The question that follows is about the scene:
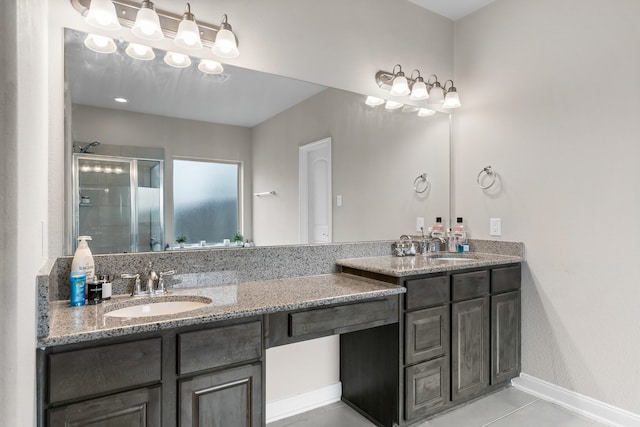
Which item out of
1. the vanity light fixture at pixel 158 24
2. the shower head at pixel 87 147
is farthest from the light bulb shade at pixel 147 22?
the shower head at pixel 87 147

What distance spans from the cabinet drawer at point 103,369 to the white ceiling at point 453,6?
9.36 ft

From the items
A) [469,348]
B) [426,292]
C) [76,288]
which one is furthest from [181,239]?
[469,348]

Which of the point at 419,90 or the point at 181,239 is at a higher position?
the point at 419,90

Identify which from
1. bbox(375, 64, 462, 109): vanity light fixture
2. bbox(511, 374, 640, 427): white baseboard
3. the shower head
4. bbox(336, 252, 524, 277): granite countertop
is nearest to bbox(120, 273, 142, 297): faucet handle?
the shower head

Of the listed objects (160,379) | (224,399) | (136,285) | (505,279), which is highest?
(136,285)

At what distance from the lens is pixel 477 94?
2.79m

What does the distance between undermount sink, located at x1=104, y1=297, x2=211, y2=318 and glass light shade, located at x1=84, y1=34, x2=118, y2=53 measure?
115 centimetres

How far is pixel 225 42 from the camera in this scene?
1.78 meters

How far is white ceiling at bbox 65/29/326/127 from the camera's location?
158 cm

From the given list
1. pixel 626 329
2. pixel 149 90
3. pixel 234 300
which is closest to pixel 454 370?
pixel 626 329

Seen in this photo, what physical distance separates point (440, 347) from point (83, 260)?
188cm

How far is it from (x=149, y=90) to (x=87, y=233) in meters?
0.74

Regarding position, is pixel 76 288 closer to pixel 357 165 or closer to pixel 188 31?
pixel 188 31

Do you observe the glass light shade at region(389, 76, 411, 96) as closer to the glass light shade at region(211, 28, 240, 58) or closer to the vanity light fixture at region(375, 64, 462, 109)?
the vanity light fixture at region(375, 64, 462, 109)
